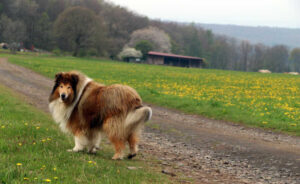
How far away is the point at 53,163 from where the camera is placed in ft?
20.7

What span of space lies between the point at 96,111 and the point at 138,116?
105 cm

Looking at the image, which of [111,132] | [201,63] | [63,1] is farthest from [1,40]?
[111,132]

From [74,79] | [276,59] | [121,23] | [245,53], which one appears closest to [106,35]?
[121,23]

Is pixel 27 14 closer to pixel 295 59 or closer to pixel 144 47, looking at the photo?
pixel 144 47

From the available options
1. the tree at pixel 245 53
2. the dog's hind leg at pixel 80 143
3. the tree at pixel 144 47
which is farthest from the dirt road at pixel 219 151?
the tree at pixel 245 53

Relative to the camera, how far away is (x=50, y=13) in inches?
5128

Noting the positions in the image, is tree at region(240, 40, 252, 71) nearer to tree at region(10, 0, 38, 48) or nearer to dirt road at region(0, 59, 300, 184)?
tree at region(10, 0, 38, 48)

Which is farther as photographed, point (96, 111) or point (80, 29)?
point (80, 29)

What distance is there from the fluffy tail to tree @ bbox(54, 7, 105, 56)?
84.5 m

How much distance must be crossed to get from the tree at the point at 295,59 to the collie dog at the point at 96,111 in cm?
18486

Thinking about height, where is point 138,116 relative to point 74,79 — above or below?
below

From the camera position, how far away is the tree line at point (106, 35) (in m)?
90.4

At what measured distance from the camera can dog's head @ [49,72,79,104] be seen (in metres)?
7.61

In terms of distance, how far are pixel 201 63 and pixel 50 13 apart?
6406cm
